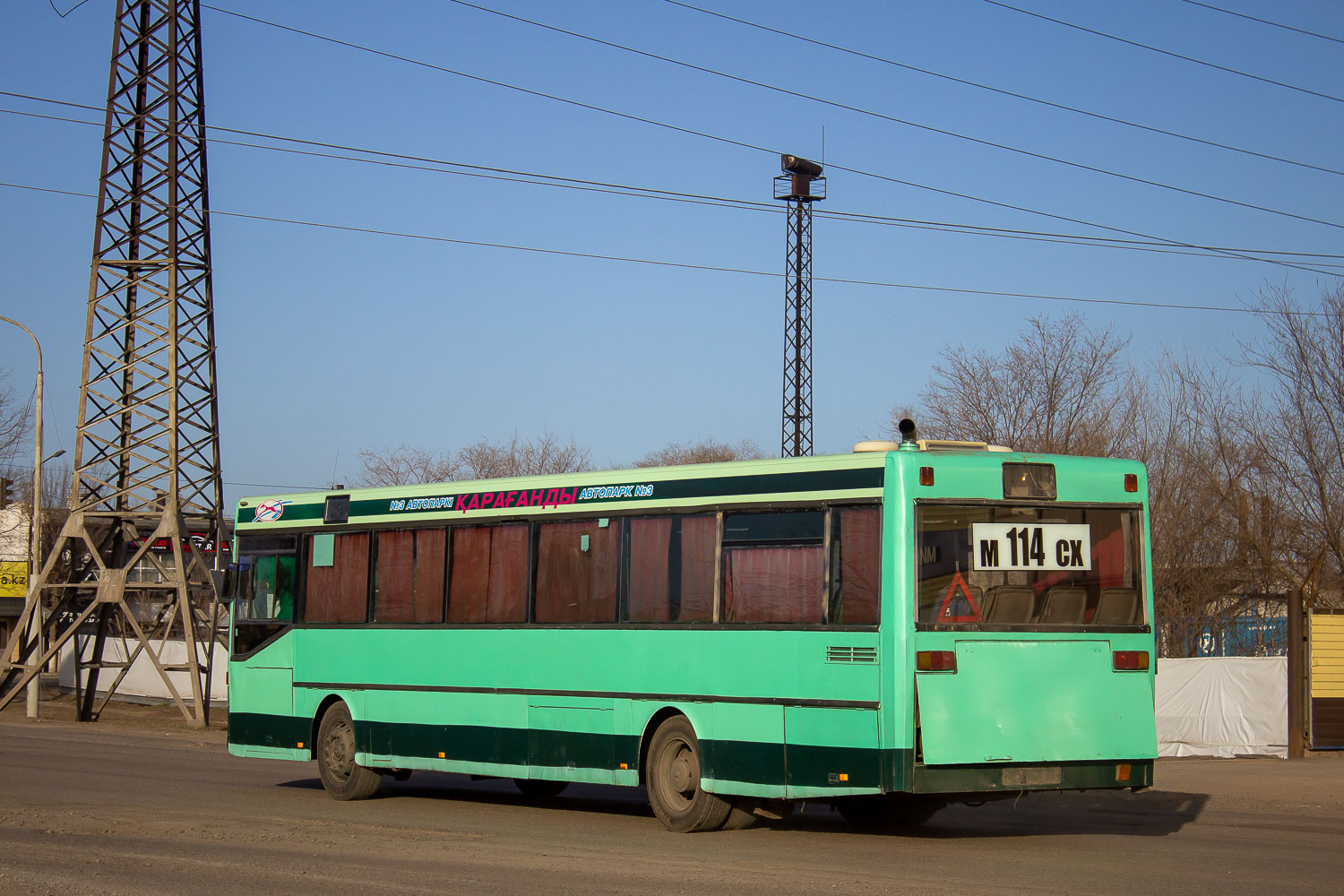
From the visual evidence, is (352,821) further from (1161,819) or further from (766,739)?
(1161,819)

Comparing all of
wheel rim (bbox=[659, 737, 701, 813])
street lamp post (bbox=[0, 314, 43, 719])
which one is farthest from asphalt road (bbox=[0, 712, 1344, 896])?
street lamp post (bbox=[0, 314, 43, 719])

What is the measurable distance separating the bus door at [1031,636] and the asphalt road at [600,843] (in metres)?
0.90

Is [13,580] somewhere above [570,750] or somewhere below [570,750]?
above

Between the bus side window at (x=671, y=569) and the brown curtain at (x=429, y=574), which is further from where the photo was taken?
the brown curtain at (x=429, y=574)

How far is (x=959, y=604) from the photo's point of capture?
1111 cm

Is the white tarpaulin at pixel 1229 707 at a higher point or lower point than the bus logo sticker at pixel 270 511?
lower

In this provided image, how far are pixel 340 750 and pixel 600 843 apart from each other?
486 cm

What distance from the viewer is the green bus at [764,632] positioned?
1107 cm

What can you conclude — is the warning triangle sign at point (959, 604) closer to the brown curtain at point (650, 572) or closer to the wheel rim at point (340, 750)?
the brown curtain at point (650, 572)

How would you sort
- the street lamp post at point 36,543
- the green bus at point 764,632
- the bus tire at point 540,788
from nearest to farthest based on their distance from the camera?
the green bus at point 764,632
the bus tire at point 540,788
the street lamp post at point 36,543

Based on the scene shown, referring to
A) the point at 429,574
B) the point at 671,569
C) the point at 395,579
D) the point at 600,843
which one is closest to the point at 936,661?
the point at 671,569

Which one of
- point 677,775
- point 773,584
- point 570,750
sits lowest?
point 677,775

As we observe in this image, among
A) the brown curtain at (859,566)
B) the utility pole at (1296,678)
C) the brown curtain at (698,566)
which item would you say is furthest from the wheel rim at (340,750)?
the utility pole at (1296,678)

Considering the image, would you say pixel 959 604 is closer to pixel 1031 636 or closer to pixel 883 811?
pixel 1031 636
